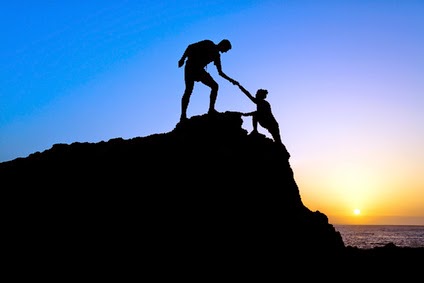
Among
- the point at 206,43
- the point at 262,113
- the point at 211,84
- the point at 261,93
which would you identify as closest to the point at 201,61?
the point at 206,43

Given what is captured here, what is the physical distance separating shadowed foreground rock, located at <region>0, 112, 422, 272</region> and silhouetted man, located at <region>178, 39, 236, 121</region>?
4.39 feet

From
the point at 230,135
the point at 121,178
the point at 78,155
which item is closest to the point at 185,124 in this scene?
the point at 230,135

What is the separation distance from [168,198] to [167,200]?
0.25 ft

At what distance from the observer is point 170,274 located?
9750mm

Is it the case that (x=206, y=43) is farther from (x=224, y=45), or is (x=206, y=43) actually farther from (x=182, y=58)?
(x=182, y=58)

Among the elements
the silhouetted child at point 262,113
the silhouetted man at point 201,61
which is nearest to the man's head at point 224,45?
the silhouetted man at point 201,61

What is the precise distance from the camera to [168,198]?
11.2 metres

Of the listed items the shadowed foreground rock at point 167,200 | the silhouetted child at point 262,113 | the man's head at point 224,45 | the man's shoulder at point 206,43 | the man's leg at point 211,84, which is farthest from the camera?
the silhouetted child at point 262,113

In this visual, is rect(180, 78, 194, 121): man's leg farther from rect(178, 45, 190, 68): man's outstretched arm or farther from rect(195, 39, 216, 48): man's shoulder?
rect(195, 39, 216, 48): man's shoulder

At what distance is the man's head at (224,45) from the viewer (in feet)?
42.7

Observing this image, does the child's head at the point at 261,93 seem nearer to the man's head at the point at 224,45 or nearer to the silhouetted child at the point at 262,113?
the silhouetted child at the point at 262,113

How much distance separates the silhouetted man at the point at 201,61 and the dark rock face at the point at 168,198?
1350 millimetres

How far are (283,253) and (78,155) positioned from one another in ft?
28.2

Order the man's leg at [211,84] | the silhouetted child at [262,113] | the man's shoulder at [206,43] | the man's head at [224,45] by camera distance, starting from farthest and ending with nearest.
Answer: the silhouetted child at [262,113] → the man's leg at [211,84] → the man's head at [224,45] → the man's shoulder at [206,43]
